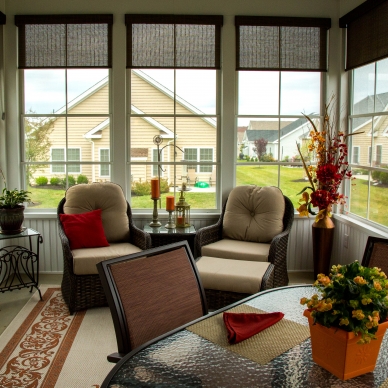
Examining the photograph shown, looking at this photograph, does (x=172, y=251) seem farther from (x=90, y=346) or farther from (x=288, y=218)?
(x=288, y=218)

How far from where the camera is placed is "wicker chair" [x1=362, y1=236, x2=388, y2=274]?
7.27ft

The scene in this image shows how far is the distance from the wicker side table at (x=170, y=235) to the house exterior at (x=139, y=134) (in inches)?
28.0

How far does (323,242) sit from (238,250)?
0.89 meters

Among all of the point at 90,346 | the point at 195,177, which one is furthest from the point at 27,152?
the point at 90,346

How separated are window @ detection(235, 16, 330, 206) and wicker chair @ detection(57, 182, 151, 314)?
1278mm

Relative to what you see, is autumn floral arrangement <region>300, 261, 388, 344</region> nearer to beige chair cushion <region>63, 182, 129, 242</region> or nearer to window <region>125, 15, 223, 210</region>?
beige chair cushion <region>63, 182, 129, 242</region>

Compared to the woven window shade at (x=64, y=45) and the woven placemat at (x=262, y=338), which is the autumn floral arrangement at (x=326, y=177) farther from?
the woven placemat at (x=262, y=338)

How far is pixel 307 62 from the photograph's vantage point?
4777mm

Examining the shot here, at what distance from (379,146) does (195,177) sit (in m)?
1.78

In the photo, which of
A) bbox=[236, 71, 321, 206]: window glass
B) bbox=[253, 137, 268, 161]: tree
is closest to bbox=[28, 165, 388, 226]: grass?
bbox=[236, 71, 321, 206]: window glass

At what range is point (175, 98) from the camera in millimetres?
4840

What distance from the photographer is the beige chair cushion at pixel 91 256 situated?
3842 millimetres

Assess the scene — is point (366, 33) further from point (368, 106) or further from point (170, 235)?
point (170, 235)

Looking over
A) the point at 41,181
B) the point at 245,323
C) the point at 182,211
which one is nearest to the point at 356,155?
the point at 182,211
